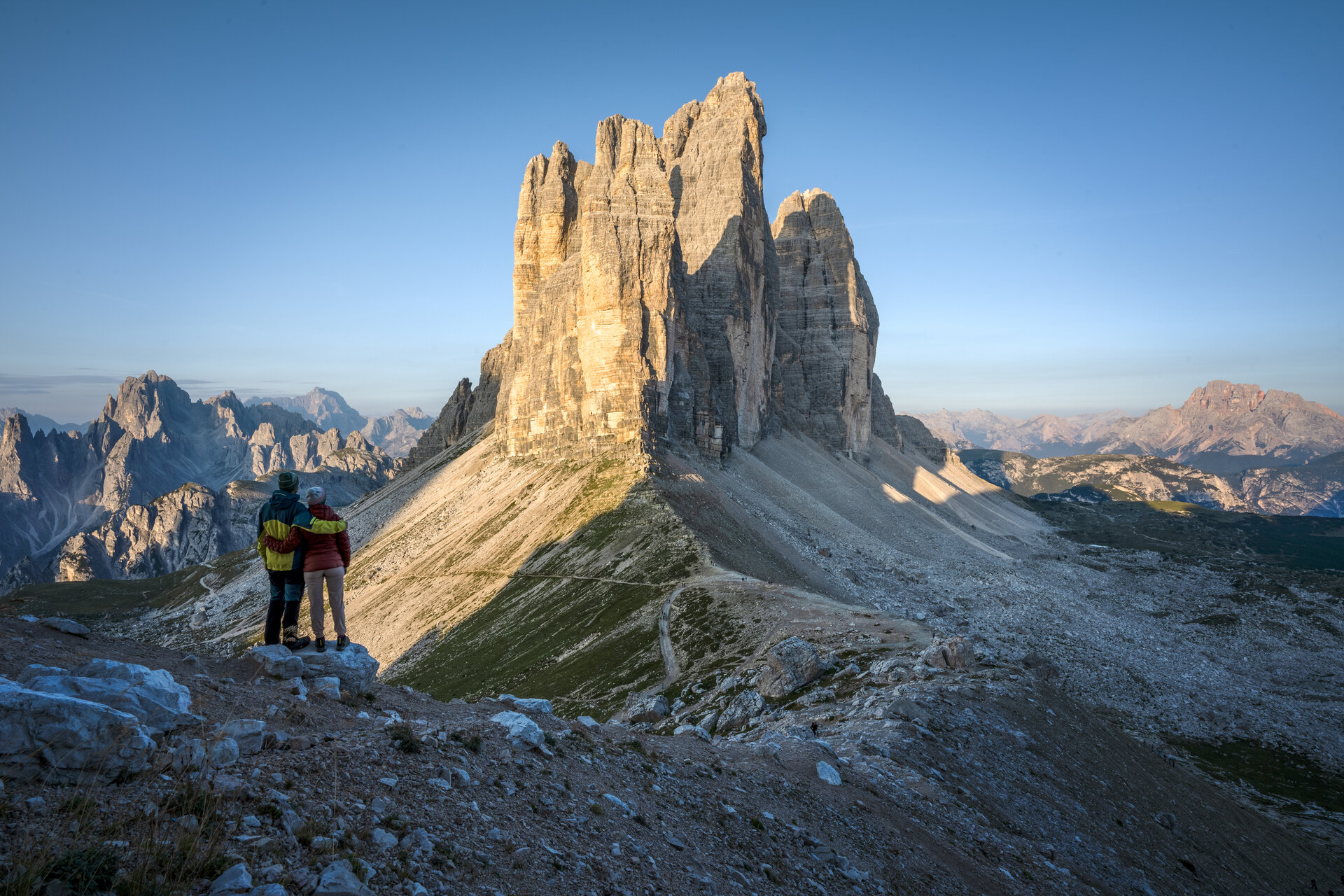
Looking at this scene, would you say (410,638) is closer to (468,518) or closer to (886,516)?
(468,518)

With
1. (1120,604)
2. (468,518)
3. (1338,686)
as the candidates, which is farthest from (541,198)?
(1338,686)

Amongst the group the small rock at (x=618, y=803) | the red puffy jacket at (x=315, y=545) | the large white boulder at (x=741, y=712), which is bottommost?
the large white boulder at (x=741, y=712)

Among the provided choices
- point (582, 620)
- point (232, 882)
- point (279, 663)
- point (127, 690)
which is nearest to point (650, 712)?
Result: point (279, 663)

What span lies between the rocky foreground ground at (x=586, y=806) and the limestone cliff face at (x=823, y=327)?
133 m

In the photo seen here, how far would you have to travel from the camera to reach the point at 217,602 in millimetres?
117750

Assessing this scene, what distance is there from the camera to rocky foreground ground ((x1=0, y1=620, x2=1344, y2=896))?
7957 mm

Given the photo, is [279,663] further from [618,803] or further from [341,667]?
[618,803]

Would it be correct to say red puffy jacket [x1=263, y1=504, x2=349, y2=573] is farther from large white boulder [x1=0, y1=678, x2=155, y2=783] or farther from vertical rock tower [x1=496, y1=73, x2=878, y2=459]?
vertical rock tower [x1=496, y1=73, x2=878, y2=459]

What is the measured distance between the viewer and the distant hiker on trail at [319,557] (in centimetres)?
1543

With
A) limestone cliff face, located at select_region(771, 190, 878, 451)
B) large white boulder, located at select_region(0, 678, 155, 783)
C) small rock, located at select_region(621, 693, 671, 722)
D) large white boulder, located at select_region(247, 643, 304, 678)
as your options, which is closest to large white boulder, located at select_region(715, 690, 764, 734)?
small rock, located at select_region(621, 693, 671, 722)

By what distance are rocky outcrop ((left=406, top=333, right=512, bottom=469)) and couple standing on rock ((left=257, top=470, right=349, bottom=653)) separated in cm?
14134

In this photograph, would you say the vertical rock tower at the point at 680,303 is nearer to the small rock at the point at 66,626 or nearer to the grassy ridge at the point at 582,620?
the grassy ridge at the point at 582,620

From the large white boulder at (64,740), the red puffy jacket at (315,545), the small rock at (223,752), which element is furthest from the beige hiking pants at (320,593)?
the large white boulder at (64,740)

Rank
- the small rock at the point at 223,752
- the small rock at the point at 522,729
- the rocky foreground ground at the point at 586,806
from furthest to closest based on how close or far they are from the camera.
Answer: the small rock at the point at 522,729, the small rock at the point at 223,752, the rocky foreground ground at the point at 586,806
